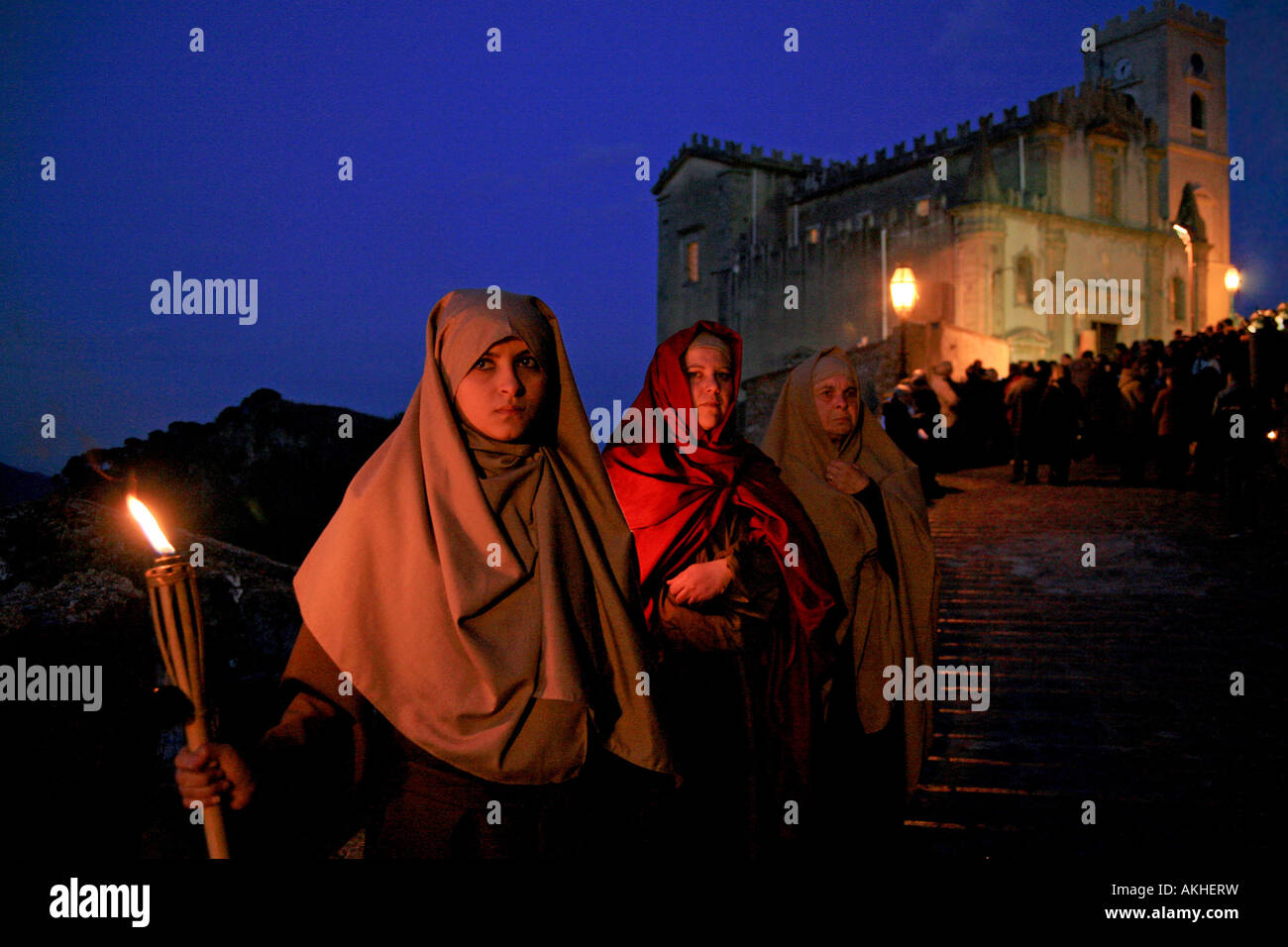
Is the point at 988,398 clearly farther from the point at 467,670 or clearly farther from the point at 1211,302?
the point at 1211,302

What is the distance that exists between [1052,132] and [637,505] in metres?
36.2

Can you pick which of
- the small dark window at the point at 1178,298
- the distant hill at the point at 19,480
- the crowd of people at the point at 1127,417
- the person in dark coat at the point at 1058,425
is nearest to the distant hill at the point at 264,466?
the distant hill at the point at 19,480

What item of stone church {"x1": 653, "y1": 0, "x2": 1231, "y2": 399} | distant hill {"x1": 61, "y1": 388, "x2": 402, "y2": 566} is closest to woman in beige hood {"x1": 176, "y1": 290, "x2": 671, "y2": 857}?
distant hill {"x1": 61, "y1": 388, "x2": 402, "y2": 566}

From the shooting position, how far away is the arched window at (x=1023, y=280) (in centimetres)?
3325

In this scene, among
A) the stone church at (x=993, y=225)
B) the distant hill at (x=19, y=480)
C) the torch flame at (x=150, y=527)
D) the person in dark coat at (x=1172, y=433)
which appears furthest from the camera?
the stone church at (x=993, y=225)

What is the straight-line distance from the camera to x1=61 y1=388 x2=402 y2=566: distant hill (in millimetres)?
16078

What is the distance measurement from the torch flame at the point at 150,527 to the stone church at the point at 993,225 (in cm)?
2469

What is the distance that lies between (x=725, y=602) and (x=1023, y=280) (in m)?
33.2

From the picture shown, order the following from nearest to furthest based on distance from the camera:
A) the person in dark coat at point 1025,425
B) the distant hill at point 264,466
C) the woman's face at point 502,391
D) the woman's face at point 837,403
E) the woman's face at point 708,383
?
the woman's face at point 502,391 → the woman's face at point 708,383 → the woman's face at point 837,403 → the person in dark coat at point 1025,425 → the distant hill at point 264,466

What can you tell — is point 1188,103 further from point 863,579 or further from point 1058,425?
point 863,579

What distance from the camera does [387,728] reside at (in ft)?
7.96

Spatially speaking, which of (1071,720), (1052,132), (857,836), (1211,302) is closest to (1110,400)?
(1071,720)

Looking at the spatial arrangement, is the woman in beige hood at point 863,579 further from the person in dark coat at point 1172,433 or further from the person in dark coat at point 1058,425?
the person in dark coat at point 1172,433
